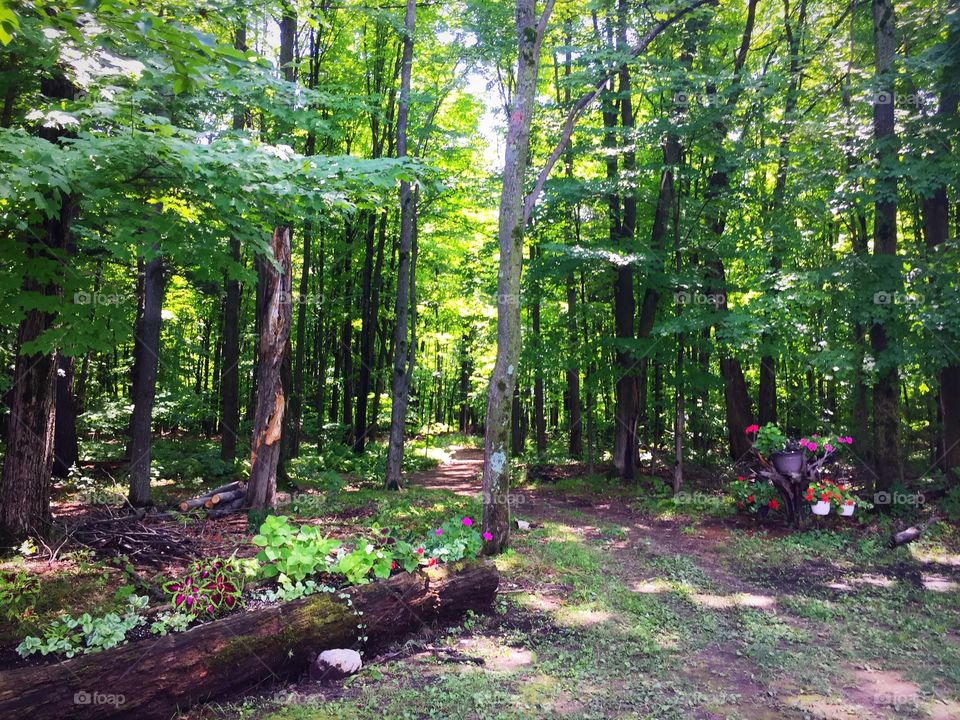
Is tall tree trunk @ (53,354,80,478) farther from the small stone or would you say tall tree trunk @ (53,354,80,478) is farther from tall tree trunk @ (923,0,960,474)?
tall tree trunk @ (923,0,960,474)

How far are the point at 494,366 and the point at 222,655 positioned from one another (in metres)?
6.95

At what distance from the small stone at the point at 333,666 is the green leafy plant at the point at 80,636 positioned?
4.42 ft

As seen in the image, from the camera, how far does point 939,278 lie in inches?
364

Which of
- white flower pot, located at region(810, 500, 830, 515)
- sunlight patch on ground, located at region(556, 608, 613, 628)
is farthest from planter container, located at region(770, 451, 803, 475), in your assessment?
sunlight patch on ground, located at region(556, 608, 613, 628)

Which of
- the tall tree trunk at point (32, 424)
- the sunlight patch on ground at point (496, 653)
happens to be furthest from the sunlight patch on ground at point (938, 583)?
the tall tree trunk at point (32, 424)

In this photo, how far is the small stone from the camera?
15.1 ft

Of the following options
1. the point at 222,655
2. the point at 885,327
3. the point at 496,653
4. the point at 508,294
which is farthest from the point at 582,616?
the point at 885,327

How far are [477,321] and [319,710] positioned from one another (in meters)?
22.0

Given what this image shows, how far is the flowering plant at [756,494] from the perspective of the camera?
10602 millimetres

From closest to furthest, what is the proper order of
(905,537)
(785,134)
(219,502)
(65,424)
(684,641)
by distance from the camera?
1. (684,641)
2. (905,537)
3. (219,502)
4. (785,134)
5. (65,424)

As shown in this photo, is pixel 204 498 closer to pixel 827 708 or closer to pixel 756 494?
pixel 827 708

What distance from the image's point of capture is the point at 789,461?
1002 centimetres

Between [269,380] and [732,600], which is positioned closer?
[732,600]

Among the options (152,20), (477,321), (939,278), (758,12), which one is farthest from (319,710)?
(477,321)
